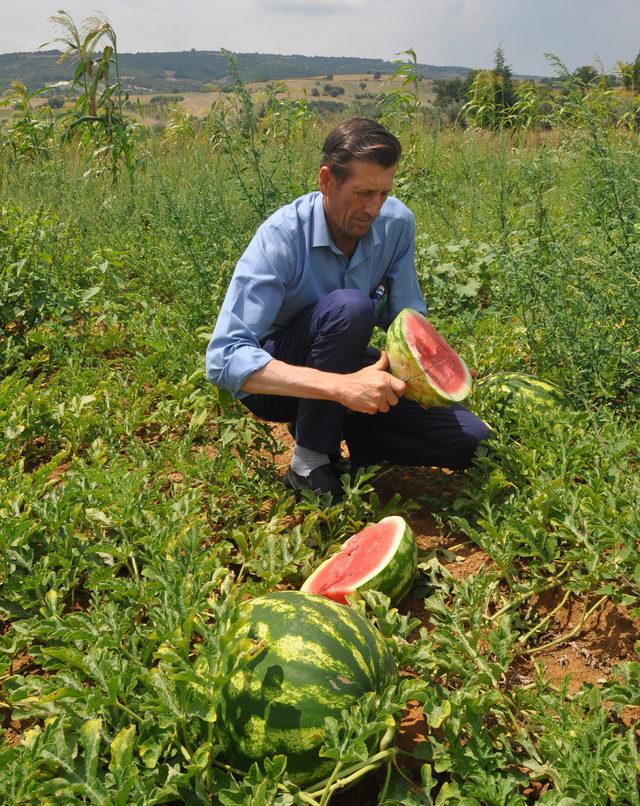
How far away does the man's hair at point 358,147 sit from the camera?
9.18ft

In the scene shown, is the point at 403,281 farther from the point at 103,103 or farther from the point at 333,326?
the point at 103,103

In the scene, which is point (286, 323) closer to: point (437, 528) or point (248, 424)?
point (248, 424)

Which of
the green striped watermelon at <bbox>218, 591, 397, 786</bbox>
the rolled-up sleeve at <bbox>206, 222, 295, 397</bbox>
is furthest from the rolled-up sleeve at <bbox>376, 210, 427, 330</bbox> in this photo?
the green striped watermelon at <bbox>218, 591, 397, 786</bbox>

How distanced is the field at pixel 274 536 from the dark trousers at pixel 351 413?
15 centimetres

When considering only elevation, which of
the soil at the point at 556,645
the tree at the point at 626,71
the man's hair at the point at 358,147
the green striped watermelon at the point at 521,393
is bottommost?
the soil at the point at 556,645

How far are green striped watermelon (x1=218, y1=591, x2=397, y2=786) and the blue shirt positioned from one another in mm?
1097

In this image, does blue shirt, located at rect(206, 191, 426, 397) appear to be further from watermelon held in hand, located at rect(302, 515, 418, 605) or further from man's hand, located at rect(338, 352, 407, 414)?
watermelon held in hand, located at rect(302, 515, 418, 605)

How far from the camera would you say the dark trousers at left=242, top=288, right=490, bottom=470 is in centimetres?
295

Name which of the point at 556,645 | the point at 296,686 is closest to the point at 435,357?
the point at 556,645

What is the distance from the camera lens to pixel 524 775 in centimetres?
176

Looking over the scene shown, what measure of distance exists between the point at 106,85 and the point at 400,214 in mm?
5857

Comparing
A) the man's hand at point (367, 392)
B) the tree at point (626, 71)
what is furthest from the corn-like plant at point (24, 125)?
the man's hand at point (367, 392)

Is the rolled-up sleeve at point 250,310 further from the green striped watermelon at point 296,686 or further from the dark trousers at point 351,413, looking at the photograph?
the green striped watermelon at point 296,686

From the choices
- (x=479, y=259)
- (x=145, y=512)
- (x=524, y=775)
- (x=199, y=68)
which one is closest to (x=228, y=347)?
(x=145, y=512)
